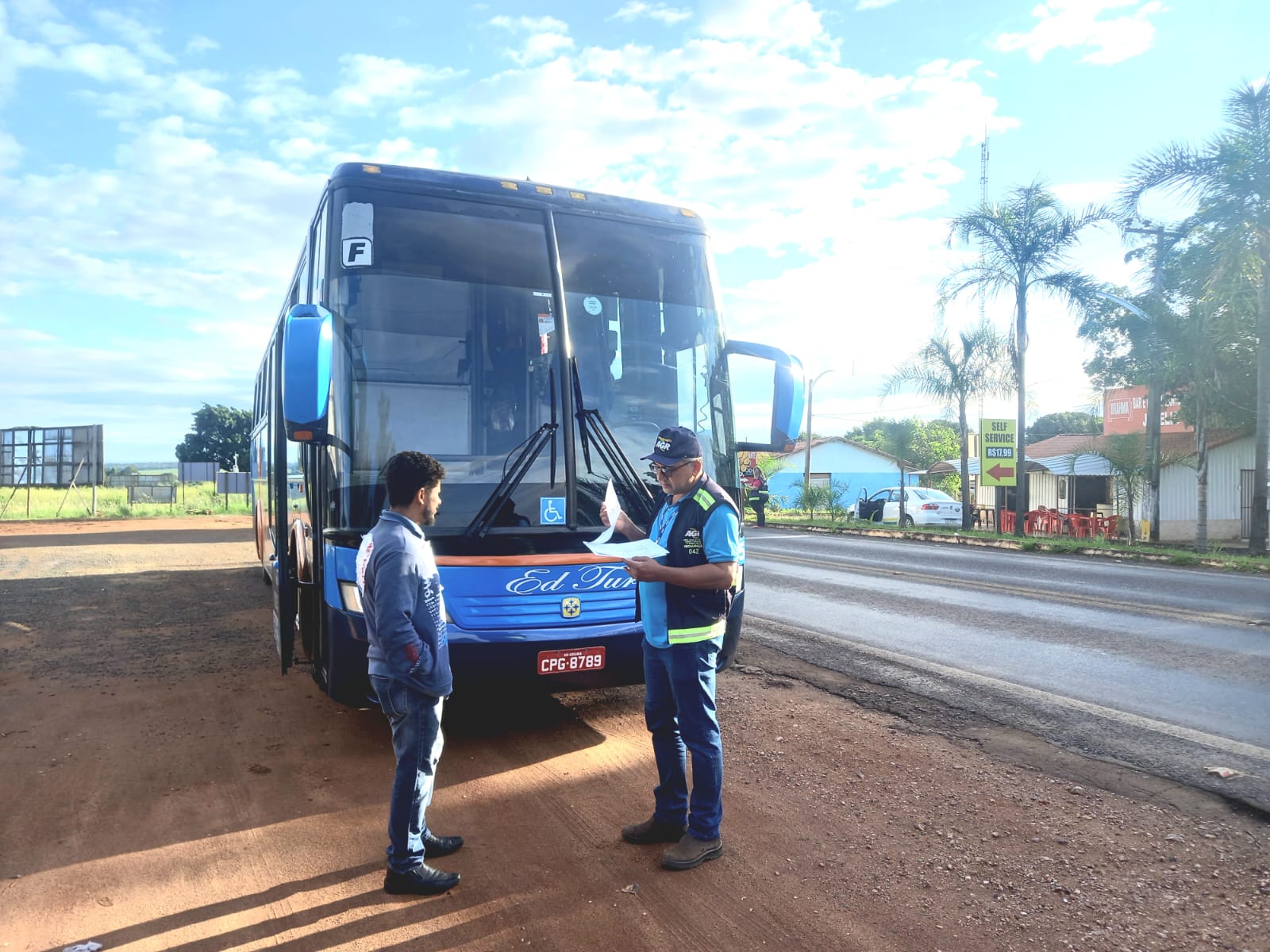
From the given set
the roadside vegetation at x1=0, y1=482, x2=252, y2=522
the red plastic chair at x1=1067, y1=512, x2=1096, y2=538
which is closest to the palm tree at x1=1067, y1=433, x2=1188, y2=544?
the red plastic chair at x1=1067, y1=512, x2=1096, y2=538

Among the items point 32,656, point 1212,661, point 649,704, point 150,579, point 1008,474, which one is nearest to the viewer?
point 649,704

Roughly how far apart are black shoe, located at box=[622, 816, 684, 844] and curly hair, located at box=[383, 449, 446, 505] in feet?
5.97

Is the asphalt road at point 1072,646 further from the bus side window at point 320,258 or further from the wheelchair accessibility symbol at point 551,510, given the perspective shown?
the bus side window at point 320,258

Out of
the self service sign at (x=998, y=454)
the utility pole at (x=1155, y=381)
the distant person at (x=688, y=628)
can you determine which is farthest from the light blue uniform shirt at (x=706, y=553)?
the self service sign at (x=998, y=454)

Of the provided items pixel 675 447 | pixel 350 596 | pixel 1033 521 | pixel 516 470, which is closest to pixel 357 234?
pixel 516 470

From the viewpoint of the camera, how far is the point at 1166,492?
28.5 metres

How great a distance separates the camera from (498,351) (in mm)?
5559

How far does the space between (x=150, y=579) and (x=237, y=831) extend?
38.8ft

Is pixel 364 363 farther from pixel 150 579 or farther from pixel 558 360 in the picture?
pixel 150 579

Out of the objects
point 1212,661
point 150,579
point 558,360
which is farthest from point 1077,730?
point 150,579

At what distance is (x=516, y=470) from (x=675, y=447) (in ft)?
4.87

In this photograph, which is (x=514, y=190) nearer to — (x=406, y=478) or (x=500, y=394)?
(x=500, y=394)

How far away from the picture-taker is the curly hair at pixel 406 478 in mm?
3670

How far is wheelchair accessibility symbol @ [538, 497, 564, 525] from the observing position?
17.0ft
